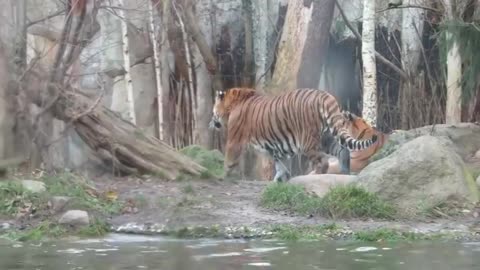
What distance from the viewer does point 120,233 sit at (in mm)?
10422

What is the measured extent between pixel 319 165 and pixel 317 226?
13.2ft

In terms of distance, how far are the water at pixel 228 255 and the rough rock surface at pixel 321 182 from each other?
207 centimetres

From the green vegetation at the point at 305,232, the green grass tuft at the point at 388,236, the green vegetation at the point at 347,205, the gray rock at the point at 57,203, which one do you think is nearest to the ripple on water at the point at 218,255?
the green vegetation at the point at 305,232

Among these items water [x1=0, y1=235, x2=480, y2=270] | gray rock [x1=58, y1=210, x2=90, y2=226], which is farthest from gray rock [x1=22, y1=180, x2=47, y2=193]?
water [x1=0, y1=235, x2=480, y2=270]

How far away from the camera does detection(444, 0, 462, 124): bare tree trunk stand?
16984mm

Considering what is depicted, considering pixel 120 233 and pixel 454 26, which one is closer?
pixel 120 233

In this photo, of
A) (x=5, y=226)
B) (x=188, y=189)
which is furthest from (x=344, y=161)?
(x=5, y=226)

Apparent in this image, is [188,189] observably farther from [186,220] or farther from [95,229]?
[95,229]

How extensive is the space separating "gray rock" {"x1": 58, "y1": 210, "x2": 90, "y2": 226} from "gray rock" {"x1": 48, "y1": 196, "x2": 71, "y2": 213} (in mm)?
342

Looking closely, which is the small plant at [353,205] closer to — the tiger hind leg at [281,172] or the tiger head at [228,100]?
the tiger hind leg at [281,172]

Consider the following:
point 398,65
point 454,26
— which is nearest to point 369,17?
point 454,26

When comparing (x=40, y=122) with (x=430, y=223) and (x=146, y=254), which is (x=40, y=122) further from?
(x=430, y=223)

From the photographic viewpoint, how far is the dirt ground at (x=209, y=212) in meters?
10.7

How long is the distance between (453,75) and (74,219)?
9.32 metres
